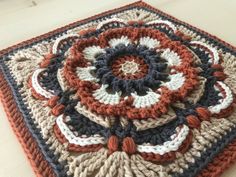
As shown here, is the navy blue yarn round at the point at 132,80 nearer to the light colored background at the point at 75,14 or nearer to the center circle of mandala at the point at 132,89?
the center circle of mandala at the point at 132,89

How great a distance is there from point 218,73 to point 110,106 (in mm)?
203

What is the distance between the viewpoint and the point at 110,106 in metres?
0.49

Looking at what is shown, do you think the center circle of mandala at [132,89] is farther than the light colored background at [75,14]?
No

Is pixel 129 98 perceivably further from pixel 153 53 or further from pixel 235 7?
pixel 235 7

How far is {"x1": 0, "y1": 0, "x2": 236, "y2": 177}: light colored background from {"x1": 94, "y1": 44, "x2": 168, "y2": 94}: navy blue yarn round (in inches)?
7.5

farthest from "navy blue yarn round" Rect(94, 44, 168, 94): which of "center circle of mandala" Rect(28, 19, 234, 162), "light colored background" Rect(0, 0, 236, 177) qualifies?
"light colored background" Rect(0, 0, 236, 177)

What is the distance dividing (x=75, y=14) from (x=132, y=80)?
0.30 metres

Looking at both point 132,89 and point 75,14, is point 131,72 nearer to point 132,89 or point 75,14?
point 132,89

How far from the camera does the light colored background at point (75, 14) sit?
27.6 inches

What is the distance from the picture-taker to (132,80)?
1.80 ft

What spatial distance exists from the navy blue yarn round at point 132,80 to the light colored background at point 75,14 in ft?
0.63

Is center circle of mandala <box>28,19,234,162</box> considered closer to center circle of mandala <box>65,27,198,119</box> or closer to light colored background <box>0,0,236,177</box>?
center circle of mandala <box>65,27,198,119</box>

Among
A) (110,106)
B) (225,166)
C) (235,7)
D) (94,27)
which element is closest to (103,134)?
(110,106)

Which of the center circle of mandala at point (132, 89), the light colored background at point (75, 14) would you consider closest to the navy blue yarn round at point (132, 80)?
the center circle of mandala at point (132, 89)
